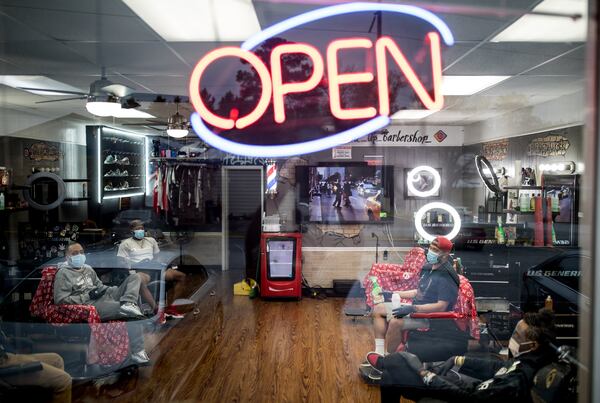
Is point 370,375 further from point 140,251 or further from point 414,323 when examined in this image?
point 140,251

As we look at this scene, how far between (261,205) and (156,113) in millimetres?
2745

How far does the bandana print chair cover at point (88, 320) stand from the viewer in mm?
4148

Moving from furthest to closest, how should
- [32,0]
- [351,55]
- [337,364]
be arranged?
[337,364], [32,0], [351,55]

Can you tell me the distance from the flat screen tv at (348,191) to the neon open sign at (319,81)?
2.12 metres

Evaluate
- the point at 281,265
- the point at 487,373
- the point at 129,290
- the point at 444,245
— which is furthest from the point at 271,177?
the point at 487,373

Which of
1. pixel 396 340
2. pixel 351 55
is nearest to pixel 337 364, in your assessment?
pixel 396 340

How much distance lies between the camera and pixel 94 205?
446 centimetres

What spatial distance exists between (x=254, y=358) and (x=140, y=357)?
1.14 meters

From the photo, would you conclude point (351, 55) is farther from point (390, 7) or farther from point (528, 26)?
point (528, 26)

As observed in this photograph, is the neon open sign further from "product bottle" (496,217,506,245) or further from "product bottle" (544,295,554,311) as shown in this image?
"product bottle" (496,217,506,245)

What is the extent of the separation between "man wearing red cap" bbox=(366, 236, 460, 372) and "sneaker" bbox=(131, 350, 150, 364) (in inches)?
92.3

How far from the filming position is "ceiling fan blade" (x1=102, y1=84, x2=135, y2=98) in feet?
16.7

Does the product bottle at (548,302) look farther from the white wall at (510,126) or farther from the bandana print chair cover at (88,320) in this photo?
the bandana print chair cover at (88,320)

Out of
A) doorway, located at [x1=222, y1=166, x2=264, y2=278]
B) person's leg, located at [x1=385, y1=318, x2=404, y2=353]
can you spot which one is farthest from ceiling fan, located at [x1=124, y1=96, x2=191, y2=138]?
person's leg, located at [x1=385, y1=318, x2=404, y2=353]
